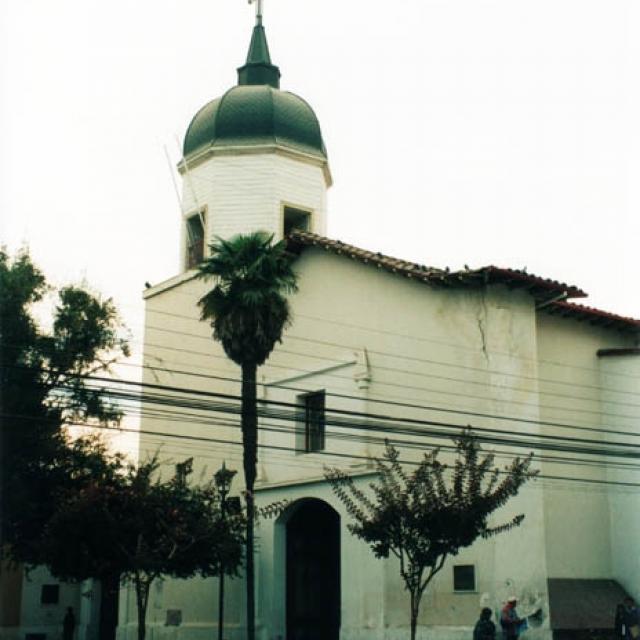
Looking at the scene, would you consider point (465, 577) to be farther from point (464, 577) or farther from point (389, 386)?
point (389, 386)

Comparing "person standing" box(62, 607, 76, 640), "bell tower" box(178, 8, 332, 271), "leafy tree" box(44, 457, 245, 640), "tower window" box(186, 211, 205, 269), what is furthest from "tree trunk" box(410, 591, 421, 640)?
"person standing" box(62, 607, 76, 640)

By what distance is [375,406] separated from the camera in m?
28.6

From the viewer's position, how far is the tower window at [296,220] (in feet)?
115

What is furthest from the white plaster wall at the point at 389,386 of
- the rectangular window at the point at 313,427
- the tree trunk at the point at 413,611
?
the tree trunk at the point at 413,611

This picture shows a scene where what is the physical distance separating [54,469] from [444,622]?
1236 cm

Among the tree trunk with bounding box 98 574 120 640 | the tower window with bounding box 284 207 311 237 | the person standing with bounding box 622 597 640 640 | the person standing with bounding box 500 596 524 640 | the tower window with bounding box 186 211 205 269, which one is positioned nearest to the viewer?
the person standing with bounding box 500 596 524 640

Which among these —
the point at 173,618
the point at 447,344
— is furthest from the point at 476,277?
the point at 173,618

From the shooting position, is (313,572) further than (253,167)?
No

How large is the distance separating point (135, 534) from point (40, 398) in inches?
371

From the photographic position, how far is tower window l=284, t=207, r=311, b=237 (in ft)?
115

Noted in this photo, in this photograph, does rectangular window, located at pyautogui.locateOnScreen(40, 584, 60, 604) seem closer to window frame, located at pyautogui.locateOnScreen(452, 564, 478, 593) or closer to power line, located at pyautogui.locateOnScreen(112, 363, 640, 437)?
power line, located at pyautogui.locateOnScreen(112, 363, 640, 437)

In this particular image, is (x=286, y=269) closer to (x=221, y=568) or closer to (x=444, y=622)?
(x=221, y=568)

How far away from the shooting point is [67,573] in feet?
82.8

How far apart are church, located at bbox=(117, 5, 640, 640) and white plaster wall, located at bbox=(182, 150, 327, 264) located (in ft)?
0.20
